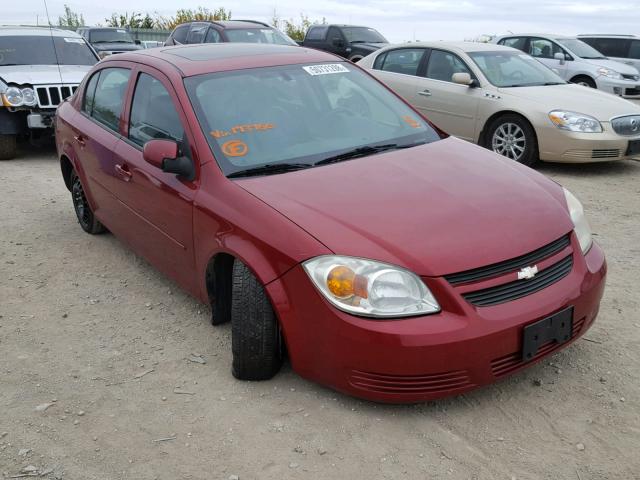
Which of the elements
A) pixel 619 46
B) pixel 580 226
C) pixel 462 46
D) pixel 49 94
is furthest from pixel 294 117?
pixel 619 46

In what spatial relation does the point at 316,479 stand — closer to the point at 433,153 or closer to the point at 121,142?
the point at 433,153

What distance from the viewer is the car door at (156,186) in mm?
3520

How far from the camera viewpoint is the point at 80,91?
528 cm

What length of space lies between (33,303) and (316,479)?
99.1 inches

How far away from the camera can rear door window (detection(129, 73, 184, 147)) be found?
3691 mm

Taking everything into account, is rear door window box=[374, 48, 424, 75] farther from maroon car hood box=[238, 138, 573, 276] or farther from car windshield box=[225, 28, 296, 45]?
maroon car hood box=[238, 138, 573, 276]

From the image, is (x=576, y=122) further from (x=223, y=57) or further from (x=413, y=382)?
(x=413, y=382)

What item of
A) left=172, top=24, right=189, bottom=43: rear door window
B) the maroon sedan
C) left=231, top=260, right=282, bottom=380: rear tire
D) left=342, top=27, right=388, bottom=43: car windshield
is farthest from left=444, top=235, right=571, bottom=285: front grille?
left=342, top=27, right=388, bottom=43: car windshield

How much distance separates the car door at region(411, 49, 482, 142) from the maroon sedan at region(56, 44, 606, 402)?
13.1ft

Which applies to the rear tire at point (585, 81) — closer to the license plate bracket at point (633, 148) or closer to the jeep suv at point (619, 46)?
the jeep suv at point (619, 46)

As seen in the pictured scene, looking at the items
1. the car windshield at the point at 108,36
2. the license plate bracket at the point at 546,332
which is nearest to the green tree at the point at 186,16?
the car windshield at the point at 108,36

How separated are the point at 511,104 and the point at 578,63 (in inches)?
254

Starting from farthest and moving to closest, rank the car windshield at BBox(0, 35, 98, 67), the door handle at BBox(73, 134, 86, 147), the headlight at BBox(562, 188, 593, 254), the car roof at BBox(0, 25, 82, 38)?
the car roof at BBox(0, 25, 82, 38)
the car windshield at BBox(0, 35, 98, 67)
the door handle at BBox(73, 134, 86, 147)
the headlight at BBox(562, 188, 593, 254)

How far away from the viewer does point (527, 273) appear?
279 cm
